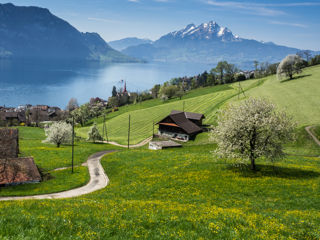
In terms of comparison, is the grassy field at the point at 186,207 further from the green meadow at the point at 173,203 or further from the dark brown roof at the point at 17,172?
the dark brown roof at the point at 17,172

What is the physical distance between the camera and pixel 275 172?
32.6m

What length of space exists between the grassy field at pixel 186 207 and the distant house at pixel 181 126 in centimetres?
4496

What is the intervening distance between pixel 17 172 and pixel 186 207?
→ 30.6 metres

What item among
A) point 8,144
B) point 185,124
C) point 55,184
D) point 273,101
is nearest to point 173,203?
point 55,184

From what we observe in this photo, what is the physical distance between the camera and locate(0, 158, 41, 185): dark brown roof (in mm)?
37188

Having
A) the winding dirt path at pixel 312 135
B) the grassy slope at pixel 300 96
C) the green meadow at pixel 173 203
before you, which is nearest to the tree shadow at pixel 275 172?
the green meadow at pixel 173 203

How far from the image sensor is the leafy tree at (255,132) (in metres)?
30.8

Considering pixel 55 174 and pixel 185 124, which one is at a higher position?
pixel 185 124

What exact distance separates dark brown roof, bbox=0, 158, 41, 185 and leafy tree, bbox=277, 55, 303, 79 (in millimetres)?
133453

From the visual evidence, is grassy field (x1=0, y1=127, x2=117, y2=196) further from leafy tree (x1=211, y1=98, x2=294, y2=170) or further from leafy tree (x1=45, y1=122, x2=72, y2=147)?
leafy tree (x1=211, y1=98, x2=294, y2=170)

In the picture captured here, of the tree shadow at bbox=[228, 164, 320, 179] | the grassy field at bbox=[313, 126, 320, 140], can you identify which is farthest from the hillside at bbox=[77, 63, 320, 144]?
the tree shadow at bbox=[228, 164, 320, 179]

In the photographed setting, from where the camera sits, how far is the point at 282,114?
32.2 meters

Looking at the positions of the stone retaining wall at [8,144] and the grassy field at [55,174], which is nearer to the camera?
the grassy field at [55,174]

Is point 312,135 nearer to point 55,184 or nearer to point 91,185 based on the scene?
point 91,185
